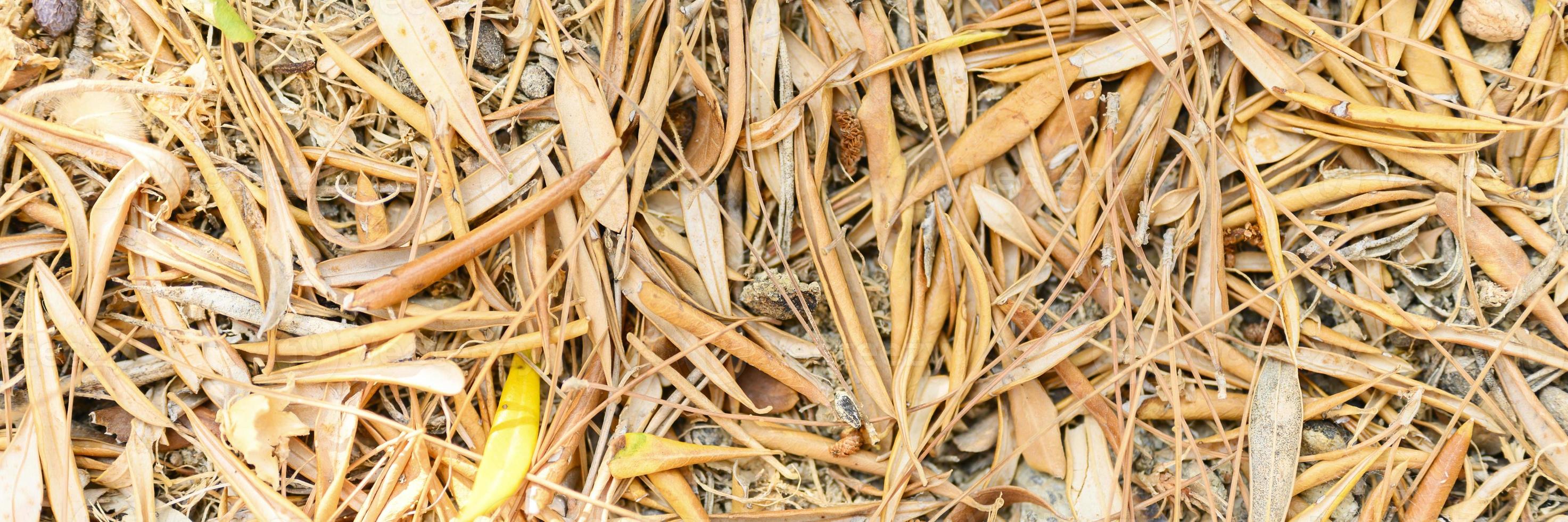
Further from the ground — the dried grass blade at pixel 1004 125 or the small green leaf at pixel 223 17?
the small green leaf at pixel 223 17

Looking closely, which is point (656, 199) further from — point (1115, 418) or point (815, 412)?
point (1115, 418)

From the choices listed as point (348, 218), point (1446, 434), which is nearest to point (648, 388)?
point (348, 218)

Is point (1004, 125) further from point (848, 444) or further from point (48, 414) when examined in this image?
point (48, 414)

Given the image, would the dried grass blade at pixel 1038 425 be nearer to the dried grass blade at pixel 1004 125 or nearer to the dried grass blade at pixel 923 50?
the dried grass blade at pixel 1004 125

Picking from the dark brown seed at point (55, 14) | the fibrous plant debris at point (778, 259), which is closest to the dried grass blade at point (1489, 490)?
the fibrous plant debris at point (778, 259)

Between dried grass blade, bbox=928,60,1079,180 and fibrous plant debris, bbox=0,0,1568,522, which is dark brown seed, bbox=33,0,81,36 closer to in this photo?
fibrous plant debris, bbox=0,0,1568,522

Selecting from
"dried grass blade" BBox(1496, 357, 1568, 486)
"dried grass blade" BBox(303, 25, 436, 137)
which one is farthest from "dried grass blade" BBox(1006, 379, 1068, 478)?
"dried grass blade" BBox(303, 25, 436, 137)
